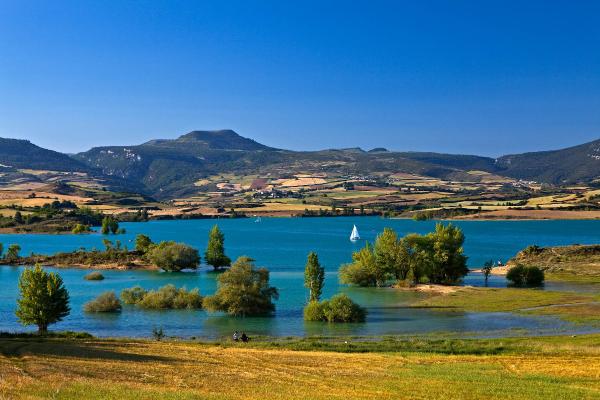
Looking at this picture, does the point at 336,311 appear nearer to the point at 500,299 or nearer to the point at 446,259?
the point at 500,299

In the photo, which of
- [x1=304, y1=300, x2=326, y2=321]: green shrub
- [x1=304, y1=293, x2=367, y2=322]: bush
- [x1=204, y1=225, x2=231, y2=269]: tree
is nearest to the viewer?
[x1=304, y1=293, x2=367, y2=322]: bush

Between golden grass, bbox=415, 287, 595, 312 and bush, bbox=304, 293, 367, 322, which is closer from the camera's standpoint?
bush, bbox=304, 293, 367, 322

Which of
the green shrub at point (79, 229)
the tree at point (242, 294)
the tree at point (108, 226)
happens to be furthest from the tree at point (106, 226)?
the tree at point (242, 294)

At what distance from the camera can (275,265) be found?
118500mm

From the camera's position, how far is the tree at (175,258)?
114250 millimetres

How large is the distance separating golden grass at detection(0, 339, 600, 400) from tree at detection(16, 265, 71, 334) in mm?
15676

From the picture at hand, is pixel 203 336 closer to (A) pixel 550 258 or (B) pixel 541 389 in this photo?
(B) pixel 541 389

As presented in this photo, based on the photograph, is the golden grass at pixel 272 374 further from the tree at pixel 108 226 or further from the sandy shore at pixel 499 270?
the tree at pixel 108 226

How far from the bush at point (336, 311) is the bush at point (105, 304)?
21.1m

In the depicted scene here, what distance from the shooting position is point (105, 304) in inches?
2778

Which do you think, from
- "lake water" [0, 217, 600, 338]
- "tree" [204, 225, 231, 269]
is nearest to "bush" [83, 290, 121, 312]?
"lake water" [0, 217, 600, 338]

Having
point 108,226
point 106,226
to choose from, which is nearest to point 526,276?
point 106,226

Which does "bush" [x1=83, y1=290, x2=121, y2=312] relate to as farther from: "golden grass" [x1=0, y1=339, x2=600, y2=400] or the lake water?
"golden grass" [x1=0, y1=339, x2=600, y2=400]

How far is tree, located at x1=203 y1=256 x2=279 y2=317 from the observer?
68.4 m
